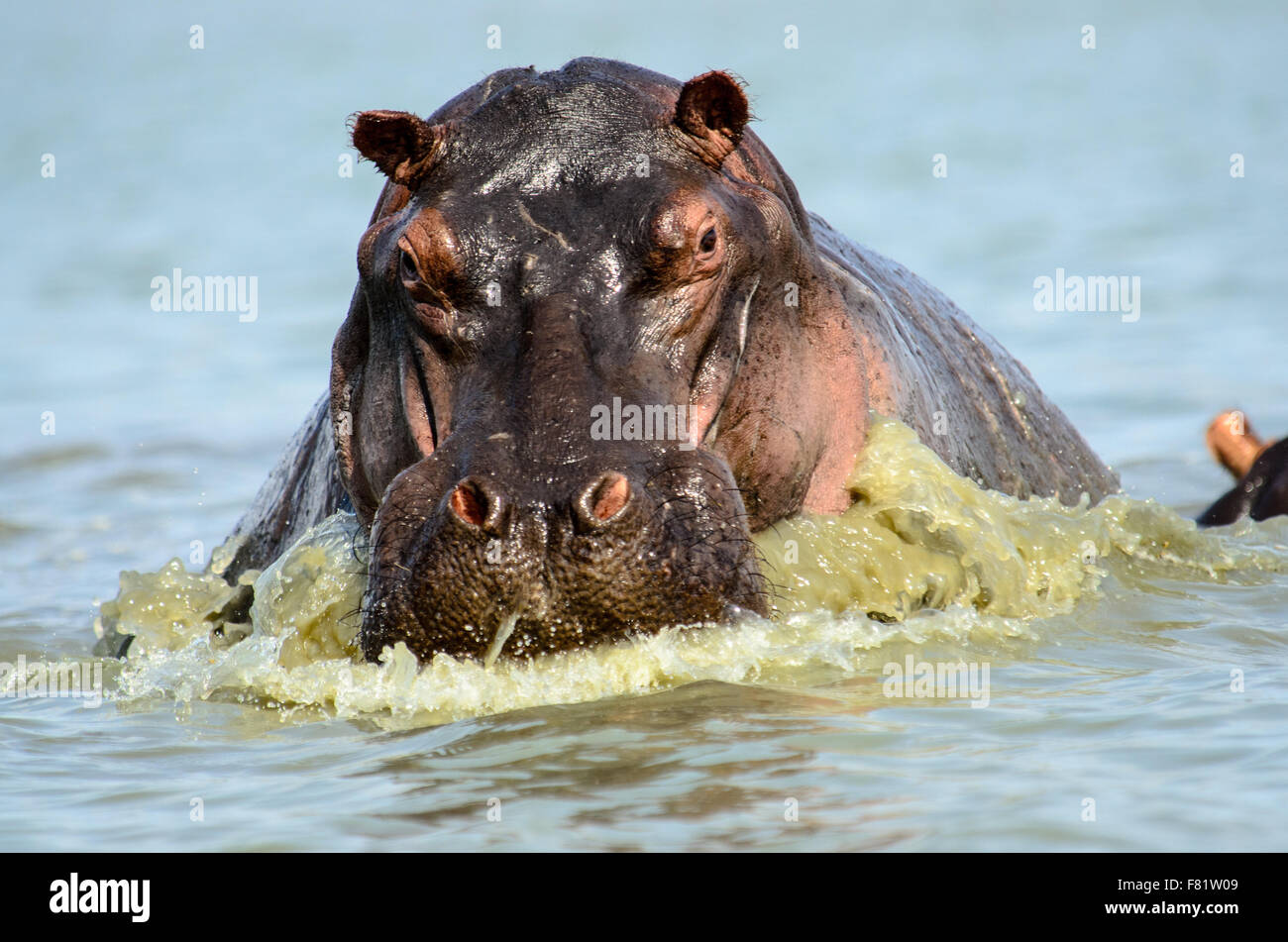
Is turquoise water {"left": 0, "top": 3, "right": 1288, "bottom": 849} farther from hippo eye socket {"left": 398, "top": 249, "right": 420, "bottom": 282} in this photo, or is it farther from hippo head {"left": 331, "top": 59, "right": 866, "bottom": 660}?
hippo eye socket {"left": 398, "top": 249, "right": 420, "bottom": 282}

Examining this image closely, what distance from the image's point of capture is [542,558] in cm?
A: 446

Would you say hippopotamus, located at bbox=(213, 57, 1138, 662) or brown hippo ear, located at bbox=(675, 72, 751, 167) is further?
brown hippo ear, located at bbox=(675, 72, 751, 167)

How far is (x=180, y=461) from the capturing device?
13.7 m

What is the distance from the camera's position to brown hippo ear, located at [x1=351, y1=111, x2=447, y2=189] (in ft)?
17.2

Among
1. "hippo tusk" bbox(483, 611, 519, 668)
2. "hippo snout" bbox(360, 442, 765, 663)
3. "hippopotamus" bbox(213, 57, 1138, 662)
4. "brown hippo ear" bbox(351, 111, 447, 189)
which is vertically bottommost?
"hippo tusk" bbox(483, 611, 519, 668)

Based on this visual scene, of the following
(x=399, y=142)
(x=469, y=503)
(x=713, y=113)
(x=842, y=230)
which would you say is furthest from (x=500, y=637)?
(x=842, y=230)

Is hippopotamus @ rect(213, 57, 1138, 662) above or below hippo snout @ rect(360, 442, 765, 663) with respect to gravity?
above

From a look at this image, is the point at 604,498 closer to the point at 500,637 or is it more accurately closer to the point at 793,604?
the point at 500,637

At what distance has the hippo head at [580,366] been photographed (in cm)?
452

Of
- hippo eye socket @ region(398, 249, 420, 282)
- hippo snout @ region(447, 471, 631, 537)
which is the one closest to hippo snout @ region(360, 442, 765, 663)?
hippo snout @ region(447, 471, 631, 537)

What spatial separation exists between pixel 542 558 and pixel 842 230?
60.0 feet

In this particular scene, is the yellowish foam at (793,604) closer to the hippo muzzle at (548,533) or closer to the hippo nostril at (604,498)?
the hippo muzzle at (548,533)
